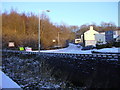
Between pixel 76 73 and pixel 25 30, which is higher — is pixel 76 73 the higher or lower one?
the lower one

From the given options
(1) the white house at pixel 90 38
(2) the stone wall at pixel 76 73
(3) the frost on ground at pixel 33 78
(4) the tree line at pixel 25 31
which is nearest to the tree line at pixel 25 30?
(4) the tree line at pixel 25 31

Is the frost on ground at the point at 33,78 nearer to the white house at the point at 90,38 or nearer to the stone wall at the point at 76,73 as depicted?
the stone wall at the point at 76,73

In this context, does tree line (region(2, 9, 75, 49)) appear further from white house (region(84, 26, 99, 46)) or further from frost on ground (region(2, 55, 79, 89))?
frost on ground (region(2, 55, 79, 89))

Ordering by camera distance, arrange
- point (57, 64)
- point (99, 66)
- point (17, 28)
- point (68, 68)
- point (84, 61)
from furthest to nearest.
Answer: point (17, 28), point (57, 64), point (68, 68), point (84, 61), point (99, 66)

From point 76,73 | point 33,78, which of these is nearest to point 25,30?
point 33,78

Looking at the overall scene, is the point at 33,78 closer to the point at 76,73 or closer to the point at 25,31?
the point at 76,73

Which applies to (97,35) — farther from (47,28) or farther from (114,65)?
(114,65)

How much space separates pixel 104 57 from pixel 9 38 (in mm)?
41973

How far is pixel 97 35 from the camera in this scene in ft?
235

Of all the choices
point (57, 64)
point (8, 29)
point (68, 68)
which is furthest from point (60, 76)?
point (8, 29)

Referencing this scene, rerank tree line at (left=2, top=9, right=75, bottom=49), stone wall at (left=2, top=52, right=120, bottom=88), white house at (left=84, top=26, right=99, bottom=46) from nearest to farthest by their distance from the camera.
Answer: stone wall at (left=2, top=52, right=120, bottom=88) < tree line at (left=2, top=9, right=75, bottom=49) < white house at (left=84, top=26, right=99, bottom=46)

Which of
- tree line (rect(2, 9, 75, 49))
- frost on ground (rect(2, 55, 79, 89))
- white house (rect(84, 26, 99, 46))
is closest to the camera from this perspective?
frost on ground (rect(2, 55, 79, 89))

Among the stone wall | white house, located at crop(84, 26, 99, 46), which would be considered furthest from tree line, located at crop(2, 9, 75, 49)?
the stone wall

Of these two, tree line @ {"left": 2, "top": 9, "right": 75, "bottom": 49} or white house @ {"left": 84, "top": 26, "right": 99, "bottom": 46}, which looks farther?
white house @ {"left": 84, "top": 26, "right": 99, "bottom": 46}
